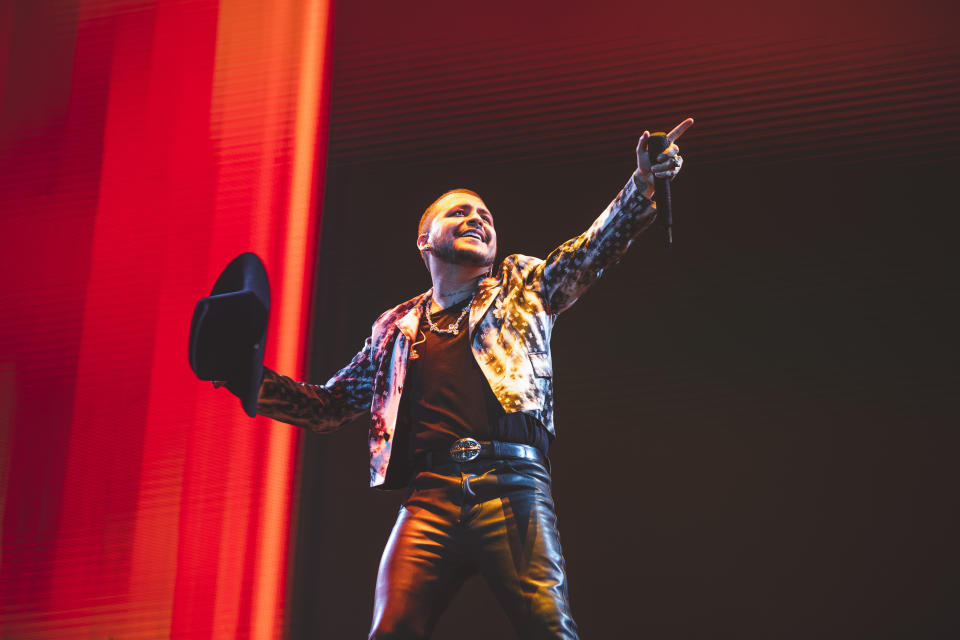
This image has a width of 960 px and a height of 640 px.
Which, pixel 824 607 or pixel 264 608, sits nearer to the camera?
pixel 824 607

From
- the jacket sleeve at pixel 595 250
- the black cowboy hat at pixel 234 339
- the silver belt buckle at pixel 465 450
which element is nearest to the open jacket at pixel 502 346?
the jacket sleeve at pixel 595 250

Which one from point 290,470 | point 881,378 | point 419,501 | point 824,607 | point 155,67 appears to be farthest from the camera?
point 155,67

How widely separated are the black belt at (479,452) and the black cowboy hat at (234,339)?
480mm

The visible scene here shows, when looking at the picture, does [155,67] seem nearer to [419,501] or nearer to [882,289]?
[419,501]

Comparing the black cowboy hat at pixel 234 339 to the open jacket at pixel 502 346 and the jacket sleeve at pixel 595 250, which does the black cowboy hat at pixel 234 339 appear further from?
the jacket sleeve at pixel 595 250

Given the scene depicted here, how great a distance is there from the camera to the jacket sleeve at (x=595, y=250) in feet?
6.26

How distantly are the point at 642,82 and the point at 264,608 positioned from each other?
8.68 ft

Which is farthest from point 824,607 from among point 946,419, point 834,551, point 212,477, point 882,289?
point 212,477

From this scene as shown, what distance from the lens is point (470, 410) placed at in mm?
1979

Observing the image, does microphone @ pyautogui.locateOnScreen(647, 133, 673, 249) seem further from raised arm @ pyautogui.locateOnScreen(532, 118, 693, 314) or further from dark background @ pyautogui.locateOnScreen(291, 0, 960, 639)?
dark background @ pyautogui.locateOnScreen(291, 0, 960, 639)

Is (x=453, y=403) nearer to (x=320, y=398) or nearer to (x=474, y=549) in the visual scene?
(x=474, y=549)

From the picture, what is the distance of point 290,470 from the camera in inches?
124

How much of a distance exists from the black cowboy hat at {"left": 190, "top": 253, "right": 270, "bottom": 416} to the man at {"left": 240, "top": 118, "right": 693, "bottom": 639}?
0.28m

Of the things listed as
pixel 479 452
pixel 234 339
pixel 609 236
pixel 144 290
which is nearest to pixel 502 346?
pixel 479 452
